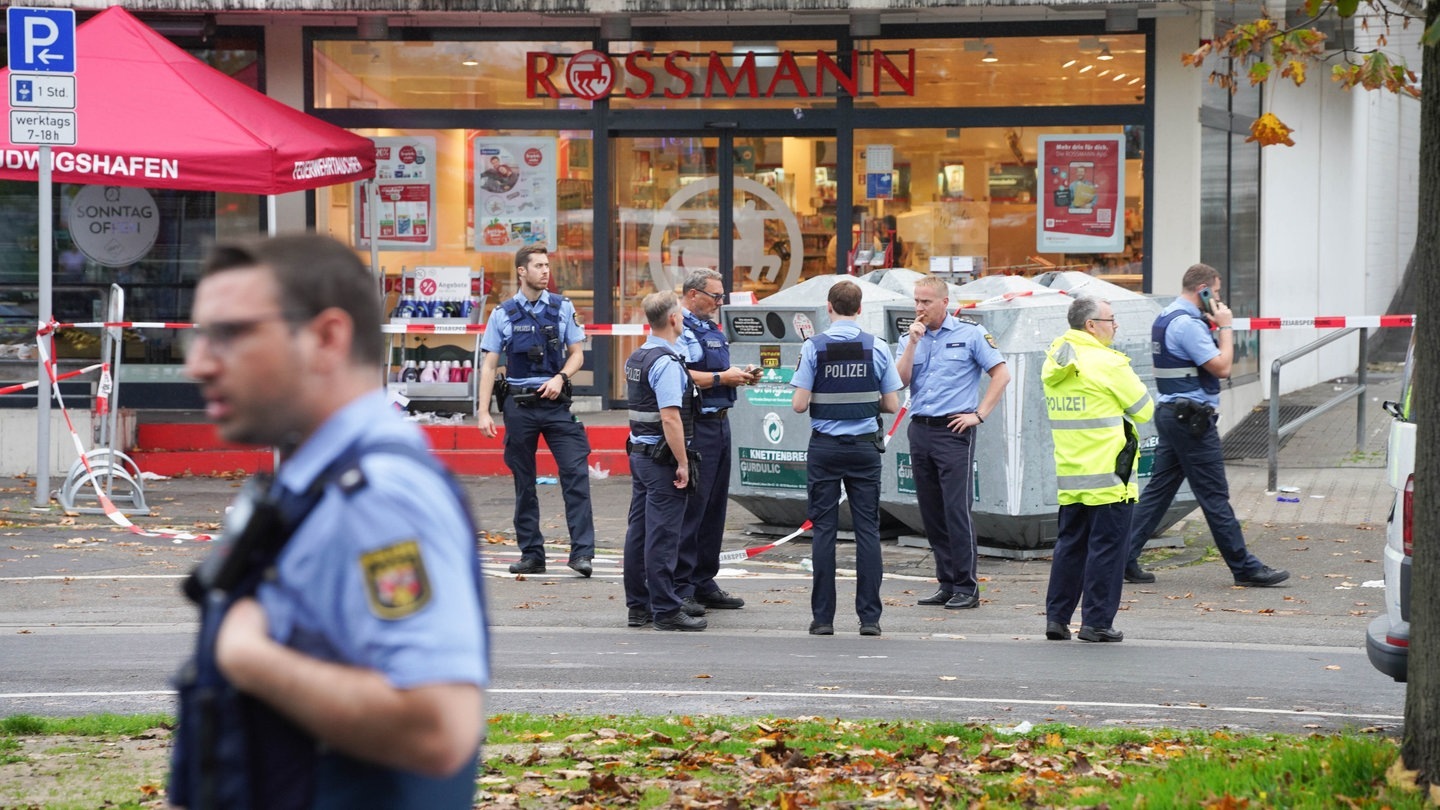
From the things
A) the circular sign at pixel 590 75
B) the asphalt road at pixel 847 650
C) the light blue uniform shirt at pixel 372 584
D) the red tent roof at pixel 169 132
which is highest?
the circular sign at pixel 590 75

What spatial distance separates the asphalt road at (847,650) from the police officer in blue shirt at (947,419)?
319mm

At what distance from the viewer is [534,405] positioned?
1038cm

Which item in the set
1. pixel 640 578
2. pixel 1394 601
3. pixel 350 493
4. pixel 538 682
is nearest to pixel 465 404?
pixel 640 578

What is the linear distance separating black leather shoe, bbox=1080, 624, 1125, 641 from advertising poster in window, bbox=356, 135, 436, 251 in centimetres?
1029

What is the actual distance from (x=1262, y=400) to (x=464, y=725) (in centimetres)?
1820

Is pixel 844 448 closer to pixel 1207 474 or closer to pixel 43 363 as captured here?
pixel 1207 474

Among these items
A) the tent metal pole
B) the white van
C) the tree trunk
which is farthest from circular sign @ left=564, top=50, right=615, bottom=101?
the tree trunk

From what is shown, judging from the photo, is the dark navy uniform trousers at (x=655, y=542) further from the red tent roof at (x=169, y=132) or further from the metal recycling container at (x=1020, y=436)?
the red tent roof at (x=169, y=132)

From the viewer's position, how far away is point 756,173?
56.0 ft

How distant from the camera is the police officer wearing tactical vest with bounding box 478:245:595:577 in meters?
10.4

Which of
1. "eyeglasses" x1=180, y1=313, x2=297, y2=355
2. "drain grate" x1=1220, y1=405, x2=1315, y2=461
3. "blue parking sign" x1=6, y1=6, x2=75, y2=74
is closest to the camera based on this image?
"eyeglasses" x1=180, y1=313, x2=297, y2=355

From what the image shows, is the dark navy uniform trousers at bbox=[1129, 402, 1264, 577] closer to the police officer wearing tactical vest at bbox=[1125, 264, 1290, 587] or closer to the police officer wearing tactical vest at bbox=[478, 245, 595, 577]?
the police officer wearing tactical vest at bbox=[1125, 264, 1290, 587]

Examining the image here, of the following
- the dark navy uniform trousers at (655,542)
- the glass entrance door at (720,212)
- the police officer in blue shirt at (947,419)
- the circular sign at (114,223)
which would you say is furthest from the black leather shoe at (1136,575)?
the circular sign at (114,223)

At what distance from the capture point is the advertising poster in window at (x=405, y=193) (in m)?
17.1
